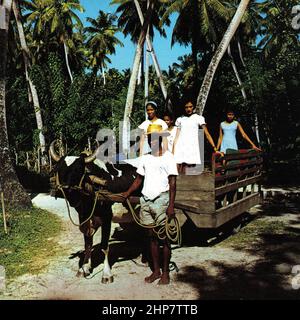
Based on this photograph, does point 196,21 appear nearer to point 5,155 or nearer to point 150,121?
point 5,155

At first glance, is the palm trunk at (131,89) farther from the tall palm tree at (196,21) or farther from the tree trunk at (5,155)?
the tall palm tree at (196,21)

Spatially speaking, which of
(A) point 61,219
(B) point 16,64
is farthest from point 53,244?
(B) point 16,64

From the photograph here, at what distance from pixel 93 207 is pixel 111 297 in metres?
1.20

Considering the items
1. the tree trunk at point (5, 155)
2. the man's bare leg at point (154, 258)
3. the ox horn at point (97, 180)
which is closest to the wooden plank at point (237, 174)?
the man's bare leg at point (154, 258)

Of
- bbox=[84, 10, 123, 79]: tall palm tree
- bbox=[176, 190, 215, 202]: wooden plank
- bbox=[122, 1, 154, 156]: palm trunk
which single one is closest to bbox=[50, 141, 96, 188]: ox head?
bbox=[176, 190, 215, 202]: wooden plank

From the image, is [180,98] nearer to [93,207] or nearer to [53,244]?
[53,244]

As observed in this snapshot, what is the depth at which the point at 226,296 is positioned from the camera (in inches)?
199

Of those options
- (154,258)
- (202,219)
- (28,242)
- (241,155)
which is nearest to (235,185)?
(241,155)

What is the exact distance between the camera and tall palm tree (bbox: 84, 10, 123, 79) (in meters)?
48.0

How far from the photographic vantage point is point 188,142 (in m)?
7.27

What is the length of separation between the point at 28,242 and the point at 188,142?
12.5 ft

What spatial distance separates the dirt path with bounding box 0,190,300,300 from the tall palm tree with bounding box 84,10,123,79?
Result: 43.2m

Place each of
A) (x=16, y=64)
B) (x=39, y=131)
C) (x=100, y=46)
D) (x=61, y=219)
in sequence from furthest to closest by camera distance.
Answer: (x=100, y=46) → (x=16, y=64) → (x=39, y=131) → (x=61, y=219)

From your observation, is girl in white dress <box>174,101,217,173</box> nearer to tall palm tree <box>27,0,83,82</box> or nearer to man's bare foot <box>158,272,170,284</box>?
man's bare foot <box>158,272,170,284</box>
